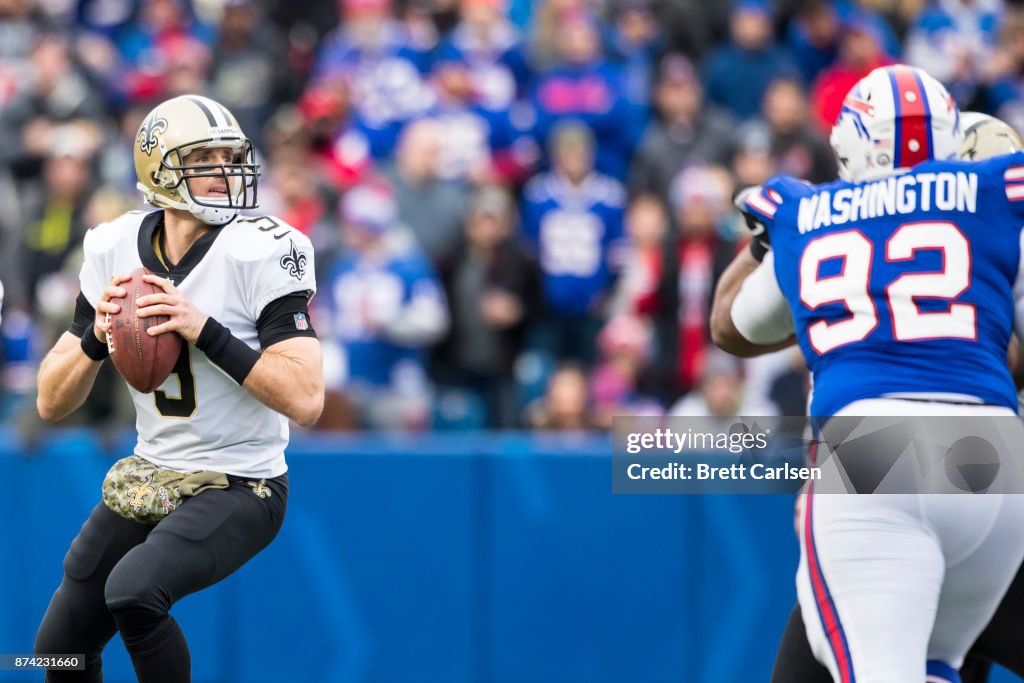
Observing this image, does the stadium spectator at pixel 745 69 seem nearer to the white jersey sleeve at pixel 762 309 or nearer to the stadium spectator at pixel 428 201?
the stadium spectator at pixel 428 201

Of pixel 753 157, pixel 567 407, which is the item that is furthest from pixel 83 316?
pixel 753 157

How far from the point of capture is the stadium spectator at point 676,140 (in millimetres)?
9367

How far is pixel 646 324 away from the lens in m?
8.64

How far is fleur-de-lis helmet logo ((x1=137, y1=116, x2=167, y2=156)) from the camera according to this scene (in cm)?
423

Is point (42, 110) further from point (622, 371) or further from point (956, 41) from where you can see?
point (956, 41)

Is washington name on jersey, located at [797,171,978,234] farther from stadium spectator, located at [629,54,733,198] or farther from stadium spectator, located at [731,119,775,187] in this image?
stadium spectator, located at [629,54,733,198]

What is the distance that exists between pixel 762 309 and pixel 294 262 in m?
1.33

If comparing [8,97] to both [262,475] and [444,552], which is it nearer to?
[444,552]

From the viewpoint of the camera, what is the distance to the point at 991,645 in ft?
12.9

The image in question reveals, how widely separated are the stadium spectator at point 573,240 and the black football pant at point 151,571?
4.66 metres

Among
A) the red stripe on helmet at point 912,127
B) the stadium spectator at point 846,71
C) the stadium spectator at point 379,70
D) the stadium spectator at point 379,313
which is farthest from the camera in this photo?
the stadium spectator at point 379,70

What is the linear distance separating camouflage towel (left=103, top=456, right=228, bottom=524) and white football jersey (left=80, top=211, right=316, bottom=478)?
0.04 meters

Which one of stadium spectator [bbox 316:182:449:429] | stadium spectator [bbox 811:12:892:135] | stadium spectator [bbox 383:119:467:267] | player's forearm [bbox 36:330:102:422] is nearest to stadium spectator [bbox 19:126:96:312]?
stadium spectator [bbox 316:182:449:429]

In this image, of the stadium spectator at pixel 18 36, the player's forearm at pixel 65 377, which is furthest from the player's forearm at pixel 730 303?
the stadium spectator at pixel 18 36
